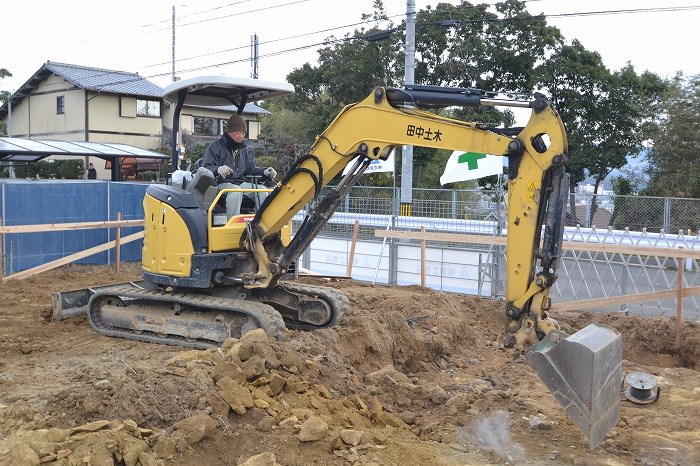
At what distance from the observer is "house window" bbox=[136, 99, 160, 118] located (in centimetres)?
3741

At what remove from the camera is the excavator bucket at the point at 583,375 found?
5.42 m

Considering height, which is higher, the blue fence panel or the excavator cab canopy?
the excavator cab canopy

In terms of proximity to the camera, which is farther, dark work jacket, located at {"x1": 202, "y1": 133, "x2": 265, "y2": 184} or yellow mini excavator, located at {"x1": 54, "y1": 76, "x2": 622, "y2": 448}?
dark work jacket, located at {"x1": 202, "y1": 133, "x2": 265, "y2": 184}

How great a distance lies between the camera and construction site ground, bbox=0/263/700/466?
492 cm

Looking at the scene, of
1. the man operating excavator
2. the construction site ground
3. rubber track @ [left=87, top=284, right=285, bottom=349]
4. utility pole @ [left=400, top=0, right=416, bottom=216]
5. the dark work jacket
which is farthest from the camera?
utility pole @ [left=400, top=0, right=416, bottom=216]

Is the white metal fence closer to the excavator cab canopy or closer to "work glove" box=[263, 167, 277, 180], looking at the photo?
"work glove" box=[263, 167, 277, 180]

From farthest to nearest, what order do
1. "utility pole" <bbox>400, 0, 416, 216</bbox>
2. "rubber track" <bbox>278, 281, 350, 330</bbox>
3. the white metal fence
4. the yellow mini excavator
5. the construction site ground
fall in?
"utility pole" <bbox>400, 0, 416, 216</bbox> < the white metal fence < "rubber track" <bbox>278, 281, 350, 330</bbox> < the yellow mini excavator < the construction site ground

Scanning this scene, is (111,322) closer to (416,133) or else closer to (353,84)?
(416,133)

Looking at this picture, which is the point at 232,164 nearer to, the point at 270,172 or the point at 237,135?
the point at 237,135

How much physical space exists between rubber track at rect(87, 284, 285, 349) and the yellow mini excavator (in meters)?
0.02

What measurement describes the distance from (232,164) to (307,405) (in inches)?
138

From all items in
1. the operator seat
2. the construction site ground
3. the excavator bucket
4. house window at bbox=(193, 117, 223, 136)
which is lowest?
the construction site ground

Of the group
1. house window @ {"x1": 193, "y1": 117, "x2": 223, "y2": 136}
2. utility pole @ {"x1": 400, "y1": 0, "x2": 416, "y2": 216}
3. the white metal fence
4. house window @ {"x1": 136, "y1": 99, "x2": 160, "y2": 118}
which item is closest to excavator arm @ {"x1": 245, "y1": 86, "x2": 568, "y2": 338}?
the white metal fence

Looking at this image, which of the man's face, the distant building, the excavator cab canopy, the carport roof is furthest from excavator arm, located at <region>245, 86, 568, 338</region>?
the distant building
